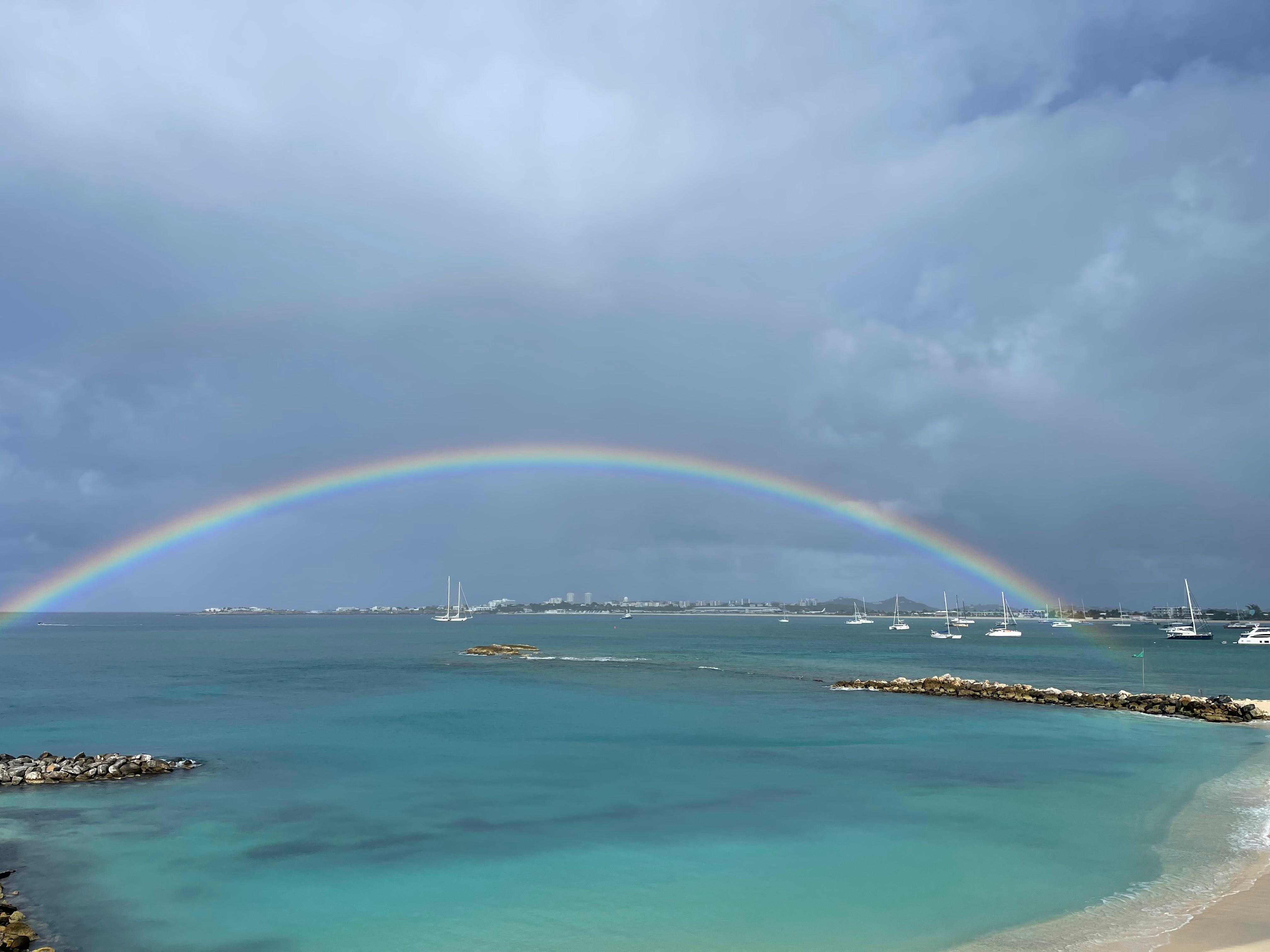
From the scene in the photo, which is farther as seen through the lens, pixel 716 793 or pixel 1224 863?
pixel 716 793

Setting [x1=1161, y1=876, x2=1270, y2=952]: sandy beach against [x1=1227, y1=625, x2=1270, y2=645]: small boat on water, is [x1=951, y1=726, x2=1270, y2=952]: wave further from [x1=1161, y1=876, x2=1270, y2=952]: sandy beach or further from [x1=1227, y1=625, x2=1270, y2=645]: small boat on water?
[x1=1227, y1=625, x2=1270, y2=645]: small boat on water

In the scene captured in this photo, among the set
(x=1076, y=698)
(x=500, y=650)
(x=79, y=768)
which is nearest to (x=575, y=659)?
(x=500, y=650)

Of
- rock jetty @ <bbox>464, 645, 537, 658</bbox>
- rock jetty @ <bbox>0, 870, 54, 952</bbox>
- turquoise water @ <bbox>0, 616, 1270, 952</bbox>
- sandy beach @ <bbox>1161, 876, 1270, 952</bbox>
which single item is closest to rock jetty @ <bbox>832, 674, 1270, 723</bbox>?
turquoise water @ <bbox>0, 616, 1270, 952</bbox>

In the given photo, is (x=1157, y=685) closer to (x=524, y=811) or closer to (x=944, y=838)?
(x=944, y=838)

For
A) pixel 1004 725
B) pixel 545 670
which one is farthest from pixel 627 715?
pixel 545 670

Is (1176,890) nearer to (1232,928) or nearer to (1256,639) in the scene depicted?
(1232,928)

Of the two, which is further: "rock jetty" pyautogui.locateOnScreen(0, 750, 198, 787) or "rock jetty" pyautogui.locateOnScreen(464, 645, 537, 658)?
"rock jetty" pyautogui.locateOnScreen(464, 645, 537, 658)
